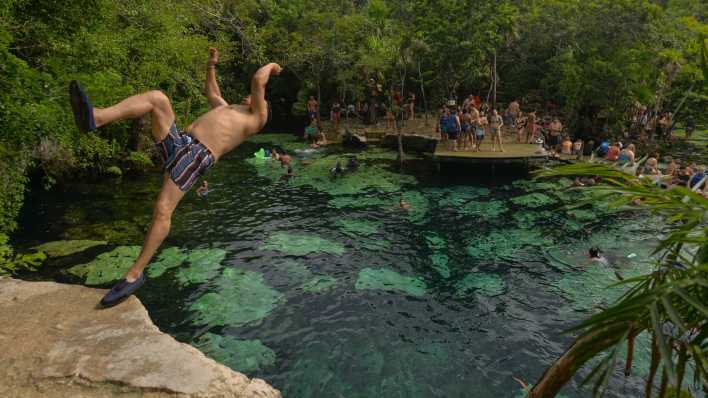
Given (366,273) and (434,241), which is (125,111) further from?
(434,241)

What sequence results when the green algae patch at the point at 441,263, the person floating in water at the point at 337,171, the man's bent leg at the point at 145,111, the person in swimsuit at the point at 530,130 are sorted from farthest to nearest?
the person in swimsuit at the point at 530,130 < the person floating in water at the point at 337,171 < the green algae patch at the point at 441,263 < the man's bent leg at the point at 145,111

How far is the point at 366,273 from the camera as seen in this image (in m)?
11.6

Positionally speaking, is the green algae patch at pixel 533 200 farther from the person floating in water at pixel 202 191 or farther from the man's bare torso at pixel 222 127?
the man's bare torso at pixel 222 127

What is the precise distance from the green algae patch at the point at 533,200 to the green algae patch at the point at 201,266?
11.0 metres

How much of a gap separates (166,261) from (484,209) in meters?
10.9

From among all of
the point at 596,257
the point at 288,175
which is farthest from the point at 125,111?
the point at 288,175

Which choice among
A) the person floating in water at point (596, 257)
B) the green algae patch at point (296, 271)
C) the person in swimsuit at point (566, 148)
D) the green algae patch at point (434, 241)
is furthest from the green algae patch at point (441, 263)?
the person in swimsuit at point (566, 148)

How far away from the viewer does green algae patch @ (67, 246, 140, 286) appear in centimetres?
1055

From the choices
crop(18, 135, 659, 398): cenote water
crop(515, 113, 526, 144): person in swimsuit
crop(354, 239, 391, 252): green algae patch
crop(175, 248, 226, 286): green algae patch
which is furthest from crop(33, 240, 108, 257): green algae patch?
crop(515, 113, 526, 144): person in swimsuit

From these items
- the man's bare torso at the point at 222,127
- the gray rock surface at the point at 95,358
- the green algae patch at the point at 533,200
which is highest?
the man's bare torso at the point at 222,127

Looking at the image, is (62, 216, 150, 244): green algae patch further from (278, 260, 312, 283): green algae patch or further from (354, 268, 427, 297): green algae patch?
(354, 268, 427, 297): green algae patch

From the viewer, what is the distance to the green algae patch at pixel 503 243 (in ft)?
41.5

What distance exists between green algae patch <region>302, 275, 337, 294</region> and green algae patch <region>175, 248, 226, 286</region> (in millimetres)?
2412

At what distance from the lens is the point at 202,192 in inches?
711
